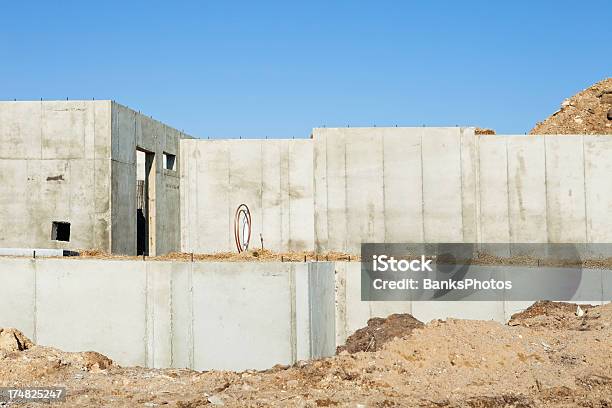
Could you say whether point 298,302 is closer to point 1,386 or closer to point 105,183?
point 1,386

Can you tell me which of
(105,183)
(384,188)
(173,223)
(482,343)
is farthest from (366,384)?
(173,223)

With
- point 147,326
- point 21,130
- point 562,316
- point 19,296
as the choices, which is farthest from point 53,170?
point 562,316

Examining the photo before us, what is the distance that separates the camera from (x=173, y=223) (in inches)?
960

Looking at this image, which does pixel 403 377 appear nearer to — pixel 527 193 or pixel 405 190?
pixel 405 190

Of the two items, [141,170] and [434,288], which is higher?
[141,170]

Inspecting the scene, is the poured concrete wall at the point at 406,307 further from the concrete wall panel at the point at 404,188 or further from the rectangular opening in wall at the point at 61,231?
the rectangular opening in wall at the point at 61,231

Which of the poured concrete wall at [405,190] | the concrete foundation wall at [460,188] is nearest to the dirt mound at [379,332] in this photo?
the poured concrete wall at [405,190]

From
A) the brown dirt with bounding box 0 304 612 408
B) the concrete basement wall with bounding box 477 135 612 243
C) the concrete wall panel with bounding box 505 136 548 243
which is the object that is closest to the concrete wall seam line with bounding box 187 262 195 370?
the brown dirt with bounding box 0 304 612 408

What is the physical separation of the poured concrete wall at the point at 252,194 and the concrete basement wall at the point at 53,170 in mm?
5441

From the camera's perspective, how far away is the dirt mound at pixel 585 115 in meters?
32.6

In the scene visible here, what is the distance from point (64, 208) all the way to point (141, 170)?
11463 mm

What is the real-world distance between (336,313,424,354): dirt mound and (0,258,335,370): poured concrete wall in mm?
930

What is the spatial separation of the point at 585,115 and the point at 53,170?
27.0 metres

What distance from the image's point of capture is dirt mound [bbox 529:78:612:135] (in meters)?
32.6
